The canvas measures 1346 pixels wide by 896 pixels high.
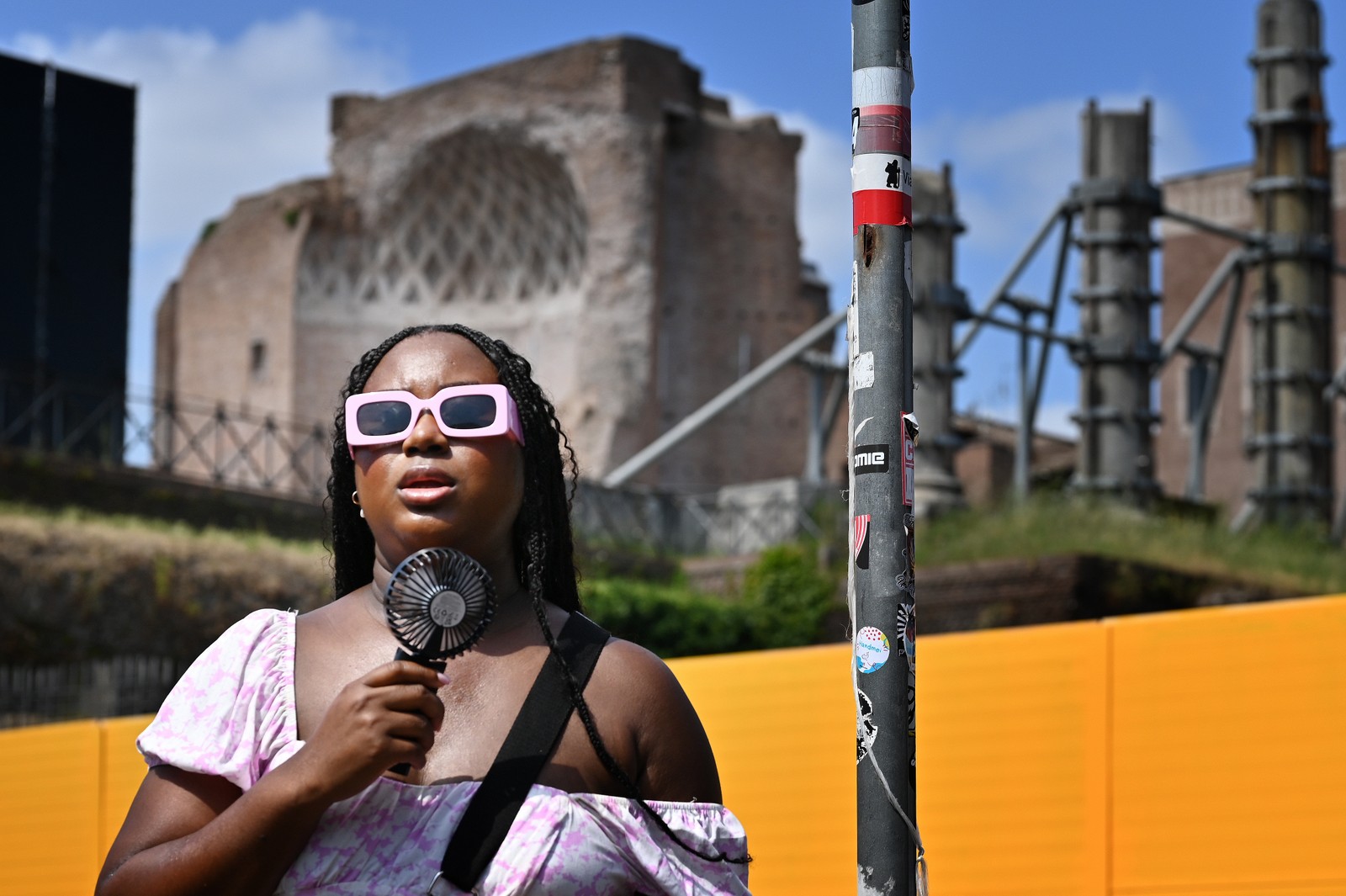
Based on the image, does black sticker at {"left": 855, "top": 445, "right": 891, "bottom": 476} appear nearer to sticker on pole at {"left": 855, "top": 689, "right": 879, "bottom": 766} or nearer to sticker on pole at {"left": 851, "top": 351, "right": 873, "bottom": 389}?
sticker on pole at {"left": 851, "top": 351, "right": 873, "bottom": 389}

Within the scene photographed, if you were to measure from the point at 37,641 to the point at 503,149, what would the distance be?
55.4 ft

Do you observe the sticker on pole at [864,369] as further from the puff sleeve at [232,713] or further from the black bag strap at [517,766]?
the puff sleeve at [232,713]

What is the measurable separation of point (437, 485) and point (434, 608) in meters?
0.30

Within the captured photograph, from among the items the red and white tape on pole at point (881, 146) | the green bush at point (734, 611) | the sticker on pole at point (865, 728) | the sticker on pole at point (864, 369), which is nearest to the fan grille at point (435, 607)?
the sticker on pole at point (865, 728)

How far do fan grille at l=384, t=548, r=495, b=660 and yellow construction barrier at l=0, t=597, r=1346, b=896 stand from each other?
3230mm

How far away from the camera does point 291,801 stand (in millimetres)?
2297

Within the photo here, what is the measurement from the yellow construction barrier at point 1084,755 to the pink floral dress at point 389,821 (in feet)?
9.74

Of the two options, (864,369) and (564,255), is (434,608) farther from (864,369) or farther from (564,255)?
(564,255)

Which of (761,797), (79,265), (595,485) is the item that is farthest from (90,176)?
(761,797)

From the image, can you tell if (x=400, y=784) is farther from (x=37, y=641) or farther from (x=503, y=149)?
(x=503, y=149)

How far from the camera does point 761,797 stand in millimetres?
6348

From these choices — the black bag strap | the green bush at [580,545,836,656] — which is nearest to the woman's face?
the black bag strap

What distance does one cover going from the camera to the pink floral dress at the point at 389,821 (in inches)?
93.7

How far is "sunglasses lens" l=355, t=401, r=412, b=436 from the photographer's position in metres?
2.59
